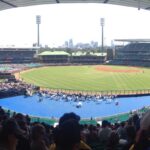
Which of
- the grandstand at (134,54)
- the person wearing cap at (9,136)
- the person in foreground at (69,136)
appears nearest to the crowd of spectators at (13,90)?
the person wearing cap at (9,136)

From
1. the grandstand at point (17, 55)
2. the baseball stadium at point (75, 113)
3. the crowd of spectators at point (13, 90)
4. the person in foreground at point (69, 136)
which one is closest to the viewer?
the person in foreground at point (69, 136)

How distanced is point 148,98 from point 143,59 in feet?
197

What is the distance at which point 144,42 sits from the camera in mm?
109375

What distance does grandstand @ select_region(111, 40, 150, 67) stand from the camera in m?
98.8

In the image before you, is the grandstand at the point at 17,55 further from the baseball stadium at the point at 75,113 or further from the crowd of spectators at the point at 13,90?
the crowd of spectators at the point at 13,90

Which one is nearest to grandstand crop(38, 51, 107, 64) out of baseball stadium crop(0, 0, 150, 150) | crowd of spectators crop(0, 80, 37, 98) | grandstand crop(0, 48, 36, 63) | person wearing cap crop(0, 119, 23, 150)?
grandstand crop(0, 48, 36, 63)

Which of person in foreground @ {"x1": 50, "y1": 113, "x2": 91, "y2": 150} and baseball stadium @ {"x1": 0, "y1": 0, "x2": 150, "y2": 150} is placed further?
baseball stadium @ {"x1": 0, "y1": 0, "x2": 150, "y2": 150}

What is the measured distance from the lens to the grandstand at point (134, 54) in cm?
9875

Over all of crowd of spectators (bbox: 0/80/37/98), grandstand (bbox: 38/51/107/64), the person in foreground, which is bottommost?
crowd of spectators (bbox: 0/80/37/98)

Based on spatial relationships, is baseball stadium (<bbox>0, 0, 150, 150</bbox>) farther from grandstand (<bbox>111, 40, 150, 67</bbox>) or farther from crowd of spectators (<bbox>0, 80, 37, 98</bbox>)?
grandstand (<bbox>111, 40, 150, 67</bbox>)

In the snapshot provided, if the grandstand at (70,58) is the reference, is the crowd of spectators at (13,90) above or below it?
below

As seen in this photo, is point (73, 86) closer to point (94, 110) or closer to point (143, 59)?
point (94, 110)

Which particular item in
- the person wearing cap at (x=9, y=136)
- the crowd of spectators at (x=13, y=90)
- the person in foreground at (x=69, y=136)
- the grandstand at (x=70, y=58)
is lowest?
the crowd of spectators at (x=13, y=90)

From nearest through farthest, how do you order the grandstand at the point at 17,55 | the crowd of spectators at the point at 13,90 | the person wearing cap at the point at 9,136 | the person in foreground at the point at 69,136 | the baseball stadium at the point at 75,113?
the person in foreground at the point at 69,136
the baseball stadium at the point at 75,113
the person wearing cap at the point at 9,136
the crowd of spectators at the point at 13,90
the grandstand at the point at 17,55
